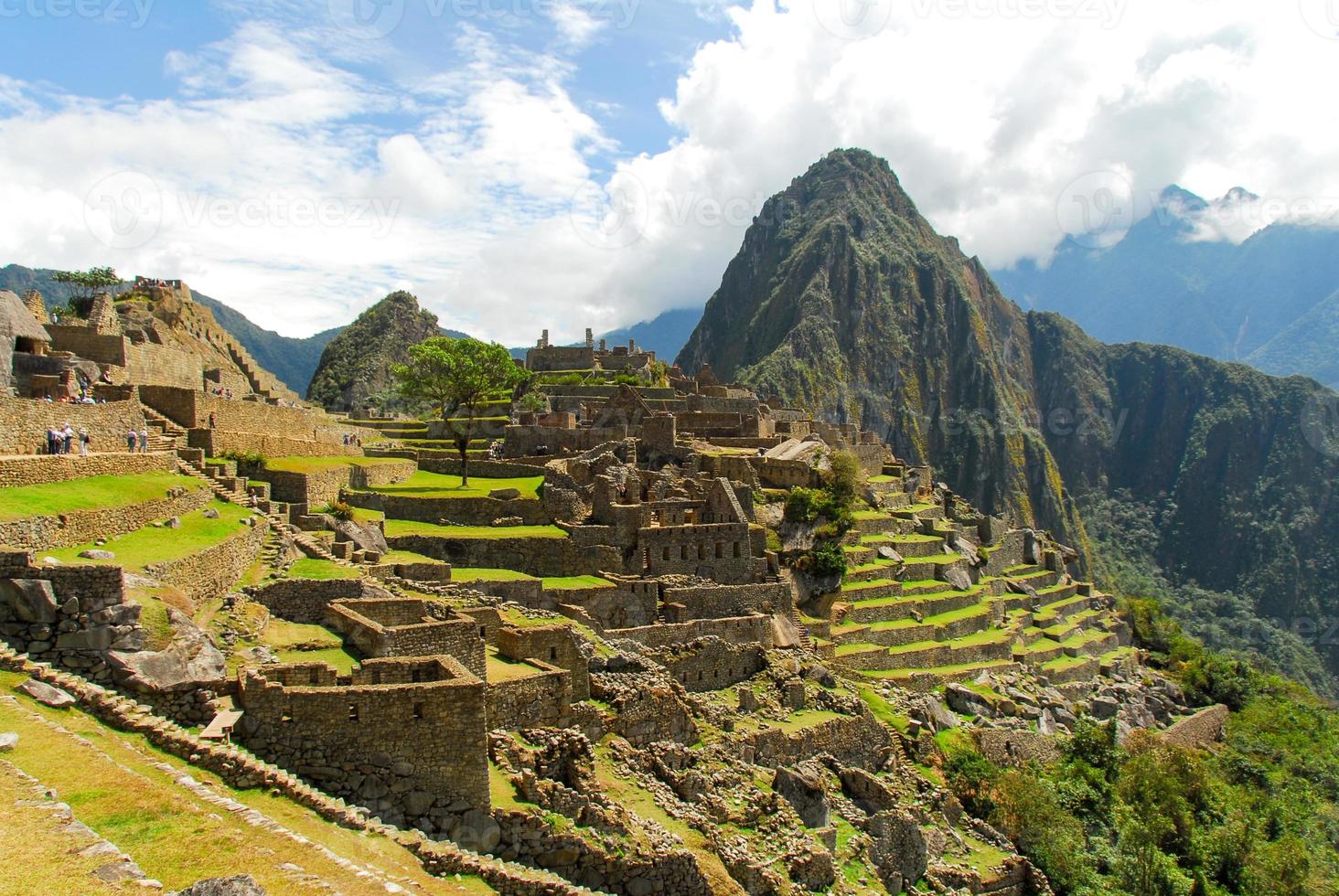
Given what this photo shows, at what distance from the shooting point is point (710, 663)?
24.5 m

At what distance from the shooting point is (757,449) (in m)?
41.8

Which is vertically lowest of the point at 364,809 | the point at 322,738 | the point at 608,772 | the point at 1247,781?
the point at 1247,781

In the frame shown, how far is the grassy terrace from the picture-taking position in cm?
2581

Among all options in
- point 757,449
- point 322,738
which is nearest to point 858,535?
point 757,449

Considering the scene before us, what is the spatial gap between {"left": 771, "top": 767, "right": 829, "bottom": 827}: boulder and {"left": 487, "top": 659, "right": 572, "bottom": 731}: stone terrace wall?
603 cm

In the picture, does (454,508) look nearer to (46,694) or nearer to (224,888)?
(46,694)

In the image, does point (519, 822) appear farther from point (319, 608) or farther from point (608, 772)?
point (319, 608)

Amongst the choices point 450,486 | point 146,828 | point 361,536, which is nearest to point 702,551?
point 450,486

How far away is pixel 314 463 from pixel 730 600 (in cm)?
1403

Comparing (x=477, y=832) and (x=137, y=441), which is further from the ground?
(x=137, y=441)

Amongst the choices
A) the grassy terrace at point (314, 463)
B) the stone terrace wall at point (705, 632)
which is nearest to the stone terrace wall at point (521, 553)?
the stone terrace wall at point (705, 632)

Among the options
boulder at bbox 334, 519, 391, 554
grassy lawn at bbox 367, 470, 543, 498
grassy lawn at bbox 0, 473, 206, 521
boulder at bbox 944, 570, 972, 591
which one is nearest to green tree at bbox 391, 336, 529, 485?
grassy lawn at bbox 367, 470, 543, 498

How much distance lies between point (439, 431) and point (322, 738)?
35399mm

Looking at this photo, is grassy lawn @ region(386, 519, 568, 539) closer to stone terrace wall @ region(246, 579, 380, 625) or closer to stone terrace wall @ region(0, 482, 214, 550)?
stone terrace wall @ region(0, 482, 214, 550)
